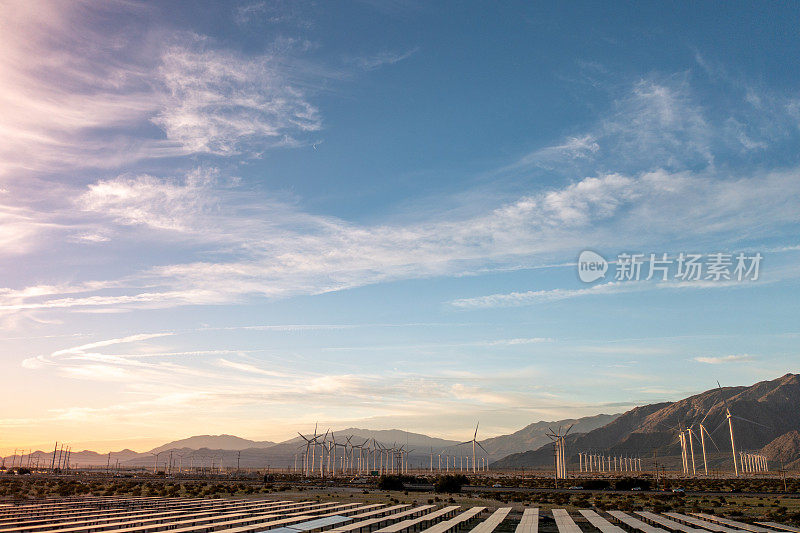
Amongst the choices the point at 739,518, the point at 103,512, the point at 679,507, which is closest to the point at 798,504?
the point at 679,507

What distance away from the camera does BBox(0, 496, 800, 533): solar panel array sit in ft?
142

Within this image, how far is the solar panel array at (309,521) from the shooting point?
4338 cm

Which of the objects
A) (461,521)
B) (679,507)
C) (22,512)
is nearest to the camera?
(461,521)

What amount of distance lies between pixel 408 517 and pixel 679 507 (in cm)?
3821

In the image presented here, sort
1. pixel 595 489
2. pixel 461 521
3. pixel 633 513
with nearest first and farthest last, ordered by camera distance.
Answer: pixel 461 521, pixel 633 513, pixel 595 489

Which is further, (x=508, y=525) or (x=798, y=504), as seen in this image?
(x=798, y=504)

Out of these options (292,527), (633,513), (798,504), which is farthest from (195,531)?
(798,504)

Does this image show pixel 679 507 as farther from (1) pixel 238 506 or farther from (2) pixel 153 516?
(2) pixel 153 516

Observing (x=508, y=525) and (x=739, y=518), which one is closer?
(x=508, y=525)

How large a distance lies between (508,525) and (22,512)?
45.2m

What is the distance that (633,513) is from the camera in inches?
2491

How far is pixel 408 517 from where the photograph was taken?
5731 centimetres

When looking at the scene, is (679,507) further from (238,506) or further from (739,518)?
(238,506)

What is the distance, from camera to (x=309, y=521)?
4903 cm
